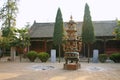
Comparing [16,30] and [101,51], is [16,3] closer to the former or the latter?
[16,30]

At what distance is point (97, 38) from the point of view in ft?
96.8

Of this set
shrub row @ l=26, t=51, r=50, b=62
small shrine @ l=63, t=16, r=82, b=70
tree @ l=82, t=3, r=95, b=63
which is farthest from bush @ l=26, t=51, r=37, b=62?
tree @ l=82, t=3, r=95, b=63

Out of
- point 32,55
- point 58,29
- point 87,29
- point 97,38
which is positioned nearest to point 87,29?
point 87,29

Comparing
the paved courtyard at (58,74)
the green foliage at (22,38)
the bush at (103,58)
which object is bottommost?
the paved courtyard at (58,74)

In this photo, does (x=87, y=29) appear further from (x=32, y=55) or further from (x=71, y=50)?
Result: (x=71, y=50)

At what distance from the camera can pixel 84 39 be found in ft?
85.4

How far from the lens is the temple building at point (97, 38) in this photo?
2953 cm

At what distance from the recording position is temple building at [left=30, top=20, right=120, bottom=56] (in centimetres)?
2953

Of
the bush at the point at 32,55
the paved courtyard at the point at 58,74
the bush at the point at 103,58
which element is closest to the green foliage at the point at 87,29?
the bush at the point at 103,58

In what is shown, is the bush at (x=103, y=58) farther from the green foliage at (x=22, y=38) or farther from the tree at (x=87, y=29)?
the green foliage at (x=22, y=38)

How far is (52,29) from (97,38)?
6535 mm

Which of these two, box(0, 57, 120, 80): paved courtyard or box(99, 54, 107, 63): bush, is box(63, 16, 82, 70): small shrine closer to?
box(0, 57, 120, 80): paved courtyard

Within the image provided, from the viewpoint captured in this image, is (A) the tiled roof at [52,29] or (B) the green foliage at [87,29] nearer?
(B) the green foliage at [87,29]

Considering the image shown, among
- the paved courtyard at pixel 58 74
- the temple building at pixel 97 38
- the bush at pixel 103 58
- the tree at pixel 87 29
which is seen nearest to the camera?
the paved courtyard at pixel 58 74
